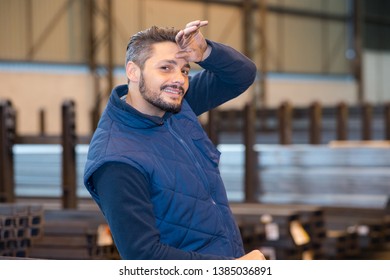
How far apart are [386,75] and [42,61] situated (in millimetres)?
11027

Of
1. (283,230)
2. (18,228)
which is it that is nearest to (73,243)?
(18,228)

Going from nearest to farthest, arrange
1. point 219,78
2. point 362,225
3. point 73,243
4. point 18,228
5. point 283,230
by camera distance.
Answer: point 219,78 < point 18,228 < point 73,243 < point 283,230 < point 362,225

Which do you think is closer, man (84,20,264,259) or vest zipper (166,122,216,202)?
man (84,20,264,259)

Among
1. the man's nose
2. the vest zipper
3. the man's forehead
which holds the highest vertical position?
the man's forehead

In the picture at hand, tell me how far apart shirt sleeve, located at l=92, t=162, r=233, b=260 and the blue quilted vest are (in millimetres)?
39

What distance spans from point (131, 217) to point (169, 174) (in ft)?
0.54

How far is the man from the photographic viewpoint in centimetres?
162

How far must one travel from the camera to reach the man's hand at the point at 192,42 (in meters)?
1.67

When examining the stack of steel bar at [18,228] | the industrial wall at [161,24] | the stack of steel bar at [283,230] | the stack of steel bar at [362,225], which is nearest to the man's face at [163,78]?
the stack of steel bar at [18,228]

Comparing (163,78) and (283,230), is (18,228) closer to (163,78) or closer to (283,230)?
(163,78)

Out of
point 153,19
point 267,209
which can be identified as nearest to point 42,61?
point 153,19

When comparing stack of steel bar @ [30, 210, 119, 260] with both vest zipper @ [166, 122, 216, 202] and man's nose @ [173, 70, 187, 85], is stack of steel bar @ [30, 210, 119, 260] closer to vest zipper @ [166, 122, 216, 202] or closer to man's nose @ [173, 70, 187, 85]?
vest zipper @ [166, 122, 216, 202]

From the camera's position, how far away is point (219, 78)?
6.62 feet

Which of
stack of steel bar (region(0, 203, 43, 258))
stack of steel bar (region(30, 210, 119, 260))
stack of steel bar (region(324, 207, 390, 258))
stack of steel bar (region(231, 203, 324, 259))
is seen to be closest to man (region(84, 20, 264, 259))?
stack of steel bar (region(0, 203, 43, 258))
